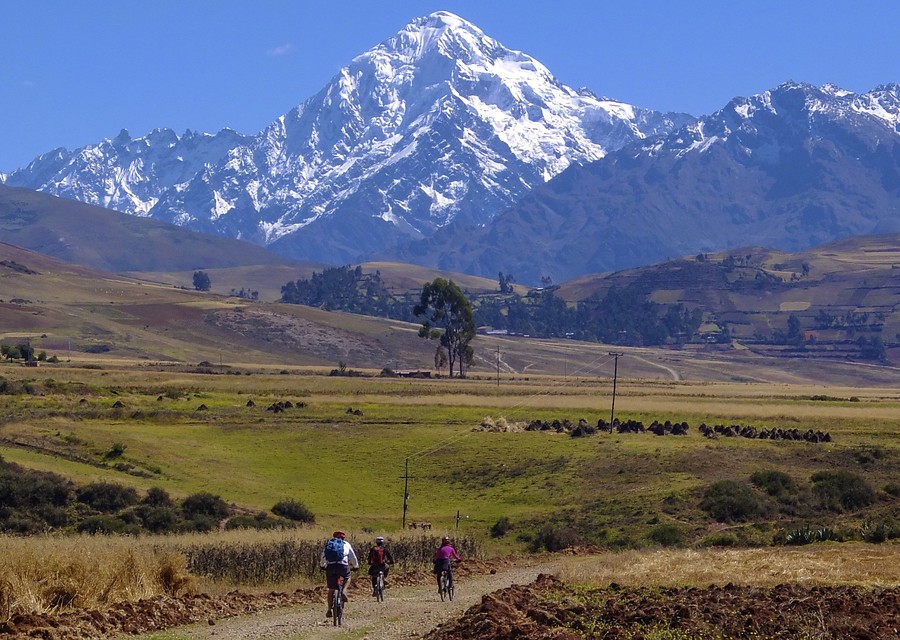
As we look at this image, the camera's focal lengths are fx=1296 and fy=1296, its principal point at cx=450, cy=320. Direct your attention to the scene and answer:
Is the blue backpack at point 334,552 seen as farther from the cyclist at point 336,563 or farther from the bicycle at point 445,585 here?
the bicycle at point 445,585

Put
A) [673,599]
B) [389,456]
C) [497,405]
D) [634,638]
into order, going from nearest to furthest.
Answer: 1. [634,638]
2. [673,599]
3. [389,456]
4. [497,405]

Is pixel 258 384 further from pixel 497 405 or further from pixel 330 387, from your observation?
pixel 497 405

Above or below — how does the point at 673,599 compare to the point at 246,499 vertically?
above

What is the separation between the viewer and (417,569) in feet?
136

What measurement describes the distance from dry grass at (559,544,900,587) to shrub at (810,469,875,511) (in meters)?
18.0

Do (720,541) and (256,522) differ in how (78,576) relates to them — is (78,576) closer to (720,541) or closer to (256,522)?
Result: (256,522)

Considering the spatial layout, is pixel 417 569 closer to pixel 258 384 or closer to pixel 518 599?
pixel 518 599

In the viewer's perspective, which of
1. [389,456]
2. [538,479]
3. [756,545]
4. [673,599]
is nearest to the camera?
[673,599]

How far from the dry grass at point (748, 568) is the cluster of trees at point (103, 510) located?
1807cm

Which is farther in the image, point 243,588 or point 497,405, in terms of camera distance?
point 497,405

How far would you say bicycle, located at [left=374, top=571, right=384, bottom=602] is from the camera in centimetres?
3206

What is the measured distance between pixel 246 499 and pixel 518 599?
3648cm

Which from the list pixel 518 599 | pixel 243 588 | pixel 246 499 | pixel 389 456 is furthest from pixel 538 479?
pixel 518 599

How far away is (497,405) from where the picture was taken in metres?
107
